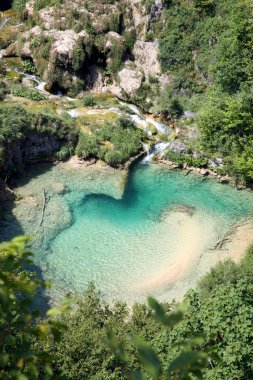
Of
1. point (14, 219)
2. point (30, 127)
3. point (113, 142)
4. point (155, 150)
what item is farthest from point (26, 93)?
point (14, 219)

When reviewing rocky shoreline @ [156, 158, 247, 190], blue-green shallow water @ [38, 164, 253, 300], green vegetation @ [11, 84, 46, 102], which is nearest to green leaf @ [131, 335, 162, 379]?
blue-green shallow water @ [38, 164, 253, 300]

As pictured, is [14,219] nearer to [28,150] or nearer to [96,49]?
[28,150]

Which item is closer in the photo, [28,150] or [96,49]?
[28,150]

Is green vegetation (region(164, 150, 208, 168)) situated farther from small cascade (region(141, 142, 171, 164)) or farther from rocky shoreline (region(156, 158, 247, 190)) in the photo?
small cascade (region(141, 142, 171, 164))

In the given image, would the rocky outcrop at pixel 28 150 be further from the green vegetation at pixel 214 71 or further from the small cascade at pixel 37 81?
the green vegetation at pixel 214 71

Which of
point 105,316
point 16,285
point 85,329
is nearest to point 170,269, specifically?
point 105,316

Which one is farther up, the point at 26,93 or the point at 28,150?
the point at 26,93

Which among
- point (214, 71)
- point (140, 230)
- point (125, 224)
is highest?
point (214, 71)

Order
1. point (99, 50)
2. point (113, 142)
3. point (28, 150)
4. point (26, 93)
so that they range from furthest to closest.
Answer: point (99, 50), point (26, 93), point (113, 142), point (28, 150)
